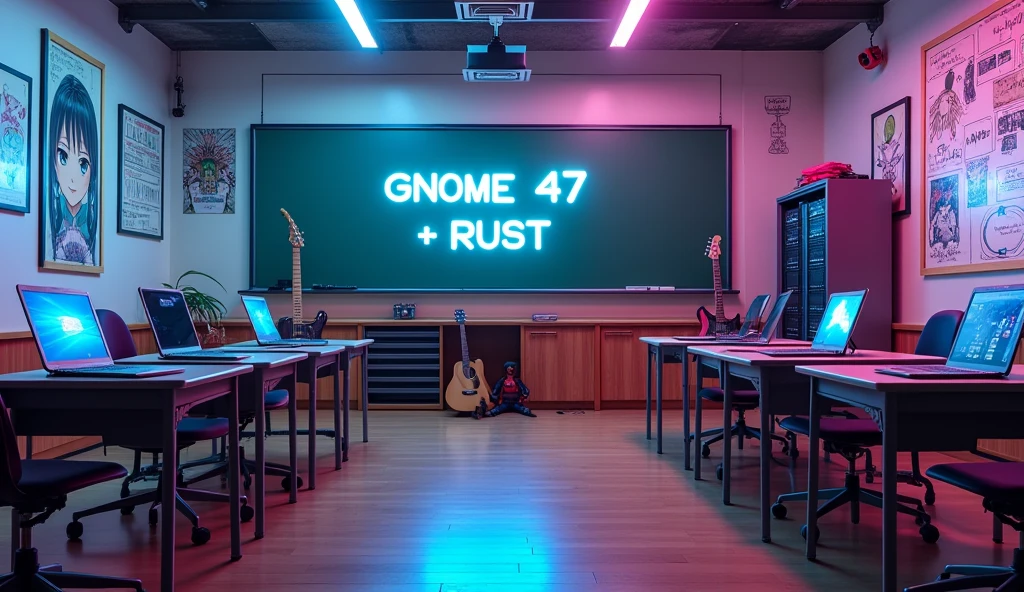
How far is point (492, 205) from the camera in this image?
22.8ft

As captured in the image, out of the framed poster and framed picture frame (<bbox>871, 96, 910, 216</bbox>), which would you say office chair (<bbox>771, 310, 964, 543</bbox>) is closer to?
framed picture frame (<bbox>871, 96, 910, 216</bbox>)

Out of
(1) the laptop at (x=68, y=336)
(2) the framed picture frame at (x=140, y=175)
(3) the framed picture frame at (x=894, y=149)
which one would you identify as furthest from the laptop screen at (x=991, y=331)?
(2) the framed picture frame at (x=140, y=175)

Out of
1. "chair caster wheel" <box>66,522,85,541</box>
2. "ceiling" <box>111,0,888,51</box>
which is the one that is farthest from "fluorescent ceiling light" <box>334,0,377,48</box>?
"chair caster wheel" <box>66,522,85,541</box>

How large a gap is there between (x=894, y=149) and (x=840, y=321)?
10.3 ft

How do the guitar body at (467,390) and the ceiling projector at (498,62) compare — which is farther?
the guitar body at (467,390)

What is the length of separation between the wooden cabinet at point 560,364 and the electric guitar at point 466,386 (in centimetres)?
44

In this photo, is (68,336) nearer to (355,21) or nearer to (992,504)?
(992,504)

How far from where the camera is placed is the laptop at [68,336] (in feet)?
7.46

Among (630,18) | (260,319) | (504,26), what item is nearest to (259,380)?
Result: (260,319)

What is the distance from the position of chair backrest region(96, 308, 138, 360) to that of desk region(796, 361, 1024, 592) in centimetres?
346

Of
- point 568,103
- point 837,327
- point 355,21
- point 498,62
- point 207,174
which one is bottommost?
point 837,327

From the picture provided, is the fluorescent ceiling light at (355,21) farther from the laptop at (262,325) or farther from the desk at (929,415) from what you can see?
the desk at (929,415)

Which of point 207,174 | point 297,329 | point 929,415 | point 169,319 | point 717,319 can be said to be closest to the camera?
point 929,415

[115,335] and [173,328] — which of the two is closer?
[173,328]
